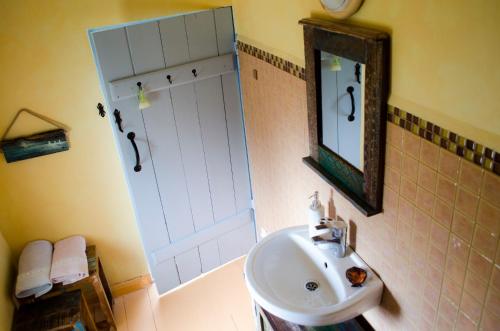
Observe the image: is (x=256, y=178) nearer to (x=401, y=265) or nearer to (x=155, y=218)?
(x=155, y=218)

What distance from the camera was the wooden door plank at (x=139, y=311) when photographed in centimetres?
267

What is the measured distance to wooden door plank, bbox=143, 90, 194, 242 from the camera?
231 cm

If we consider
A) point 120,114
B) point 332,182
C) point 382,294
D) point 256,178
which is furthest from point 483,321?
point 120,114

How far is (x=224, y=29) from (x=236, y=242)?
4.79 ft

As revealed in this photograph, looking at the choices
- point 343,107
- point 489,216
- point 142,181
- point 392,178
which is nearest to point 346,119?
point 343,107

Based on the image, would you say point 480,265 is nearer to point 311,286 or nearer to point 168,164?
point 311,286

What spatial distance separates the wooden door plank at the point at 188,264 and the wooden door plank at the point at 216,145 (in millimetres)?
299

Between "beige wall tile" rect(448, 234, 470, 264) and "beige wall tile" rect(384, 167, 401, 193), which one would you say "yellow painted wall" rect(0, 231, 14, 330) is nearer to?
"beige wall tile" rect(384, 167, 401, 193)

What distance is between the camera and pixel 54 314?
2.22 m

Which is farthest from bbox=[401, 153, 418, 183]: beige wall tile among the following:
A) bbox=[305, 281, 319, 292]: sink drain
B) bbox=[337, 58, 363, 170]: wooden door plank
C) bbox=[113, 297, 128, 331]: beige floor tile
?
bbox=[113, 297, 128, 331]: beige floor tile

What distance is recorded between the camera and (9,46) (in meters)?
2.05

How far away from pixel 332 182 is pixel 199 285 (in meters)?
1.62

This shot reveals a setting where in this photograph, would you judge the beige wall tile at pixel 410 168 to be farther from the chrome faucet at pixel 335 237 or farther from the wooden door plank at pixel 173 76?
the wooden door plank at pixel 173 76

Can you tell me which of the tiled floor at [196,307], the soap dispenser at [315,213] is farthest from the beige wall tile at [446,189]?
the tiled floor at [196,307]
